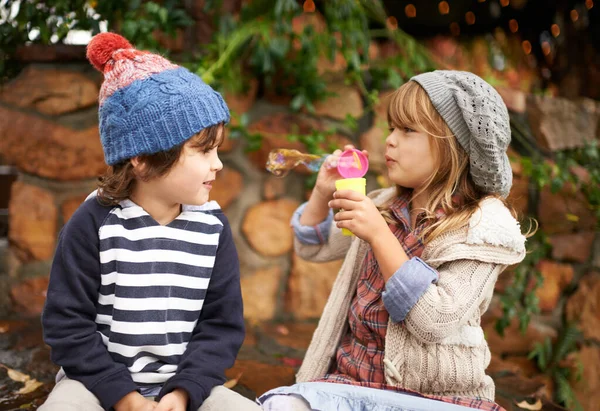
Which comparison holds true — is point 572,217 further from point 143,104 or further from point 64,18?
point 64,18

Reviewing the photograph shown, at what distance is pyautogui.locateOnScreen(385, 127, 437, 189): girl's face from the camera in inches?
61.7

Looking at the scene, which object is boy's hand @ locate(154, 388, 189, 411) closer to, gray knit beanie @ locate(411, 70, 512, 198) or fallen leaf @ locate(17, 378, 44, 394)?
fallen leaf @ locate(17, 378, 44, 394)

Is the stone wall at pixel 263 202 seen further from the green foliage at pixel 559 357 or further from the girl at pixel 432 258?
the girl at pixel 432 258

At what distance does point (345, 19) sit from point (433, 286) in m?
1.56

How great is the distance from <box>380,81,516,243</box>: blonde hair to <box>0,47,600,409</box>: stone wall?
1027 mm

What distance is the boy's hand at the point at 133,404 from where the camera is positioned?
133cm

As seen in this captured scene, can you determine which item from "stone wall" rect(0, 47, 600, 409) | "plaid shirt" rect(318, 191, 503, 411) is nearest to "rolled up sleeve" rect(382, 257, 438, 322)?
"plaid shirt" rect(318, 191, 503, 411)

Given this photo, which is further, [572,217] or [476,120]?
[572,217]

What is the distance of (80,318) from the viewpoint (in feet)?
4.42

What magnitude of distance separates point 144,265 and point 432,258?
2.42 ft

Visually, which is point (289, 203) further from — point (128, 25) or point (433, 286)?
point (433, 286)

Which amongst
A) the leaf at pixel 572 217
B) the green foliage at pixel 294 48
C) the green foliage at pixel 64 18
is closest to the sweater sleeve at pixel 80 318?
the green foliage at pixel 294 48

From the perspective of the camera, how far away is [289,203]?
2652 millimetres

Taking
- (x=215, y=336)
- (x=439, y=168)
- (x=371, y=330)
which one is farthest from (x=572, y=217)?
(x=215, y=336)
